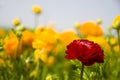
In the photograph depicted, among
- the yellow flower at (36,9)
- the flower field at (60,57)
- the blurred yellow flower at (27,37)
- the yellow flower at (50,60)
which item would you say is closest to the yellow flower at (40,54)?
the flower field at (60,57)

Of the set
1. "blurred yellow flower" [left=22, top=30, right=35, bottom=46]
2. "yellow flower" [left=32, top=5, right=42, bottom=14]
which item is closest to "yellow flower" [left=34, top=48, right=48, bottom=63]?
"blurred yellow flower" [left=22, top=30, right=35, bottom=46]

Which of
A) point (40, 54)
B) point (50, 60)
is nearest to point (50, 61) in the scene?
point (50, 60)

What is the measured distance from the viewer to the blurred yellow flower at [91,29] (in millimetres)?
2154

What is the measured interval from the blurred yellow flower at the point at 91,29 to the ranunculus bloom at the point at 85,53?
1.14 m

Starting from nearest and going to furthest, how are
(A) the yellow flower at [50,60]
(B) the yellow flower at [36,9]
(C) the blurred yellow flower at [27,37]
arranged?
(C) the blurred yellow flower at [27,37], (A) the yellow flower at [50,60], (B) the yellow flower at [36,9]

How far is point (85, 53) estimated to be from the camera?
3.17ft

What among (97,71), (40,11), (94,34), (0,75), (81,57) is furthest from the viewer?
(40,11)

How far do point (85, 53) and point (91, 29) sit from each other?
1241 millimetres

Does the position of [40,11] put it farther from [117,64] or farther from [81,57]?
[81,57]

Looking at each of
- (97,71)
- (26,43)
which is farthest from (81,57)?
(26,43)

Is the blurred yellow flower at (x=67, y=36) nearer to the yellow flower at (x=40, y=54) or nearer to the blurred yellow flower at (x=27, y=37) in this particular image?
the blurred yellow flower at (x=27, y=37)

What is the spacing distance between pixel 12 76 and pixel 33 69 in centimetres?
21

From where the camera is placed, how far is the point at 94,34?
226cm

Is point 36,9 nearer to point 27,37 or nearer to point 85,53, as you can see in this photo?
point 27,37
